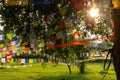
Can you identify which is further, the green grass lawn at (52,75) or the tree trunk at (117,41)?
the green grass lawn at (52,75)

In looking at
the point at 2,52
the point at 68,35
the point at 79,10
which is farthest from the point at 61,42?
the point at 2,52

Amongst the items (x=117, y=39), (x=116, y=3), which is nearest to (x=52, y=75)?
(x=117, y=39)

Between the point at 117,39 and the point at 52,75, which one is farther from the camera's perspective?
the point at 52,75

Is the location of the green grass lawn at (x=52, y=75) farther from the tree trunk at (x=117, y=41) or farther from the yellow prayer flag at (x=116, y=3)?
the yellow prayer flag at (x=116, y=3)

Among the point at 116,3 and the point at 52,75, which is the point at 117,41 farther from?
the point at 52,75

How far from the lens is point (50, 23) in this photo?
13.5 metres

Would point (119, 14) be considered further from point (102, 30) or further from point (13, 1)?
point (102, 30)

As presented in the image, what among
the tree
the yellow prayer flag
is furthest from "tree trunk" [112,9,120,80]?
the yellow prayer flag

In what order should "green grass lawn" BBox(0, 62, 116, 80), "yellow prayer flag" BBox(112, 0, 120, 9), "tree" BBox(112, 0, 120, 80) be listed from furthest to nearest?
1. "green grass lawn" BBox(0, 62, 116, 80)
2. "tree" BBox(112, 0, 120, 80)
3. "yellow prayer flag" BBox(112, 0, 120, 9)

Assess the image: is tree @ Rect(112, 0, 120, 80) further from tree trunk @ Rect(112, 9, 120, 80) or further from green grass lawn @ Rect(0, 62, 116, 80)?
green grass lawn @ Rect(0, 62, 116, 80)

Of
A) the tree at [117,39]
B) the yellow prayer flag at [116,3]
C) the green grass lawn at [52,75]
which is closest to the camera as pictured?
the yellow prayer flag at [116,3]

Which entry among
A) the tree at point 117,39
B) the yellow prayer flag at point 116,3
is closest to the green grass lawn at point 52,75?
the tree at point 117,39

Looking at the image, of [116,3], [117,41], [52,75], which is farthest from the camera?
[52,75]

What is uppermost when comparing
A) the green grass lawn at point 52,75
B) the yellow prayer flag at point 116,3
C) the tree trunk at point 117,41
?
the yellow prayer flag at point 116,3
